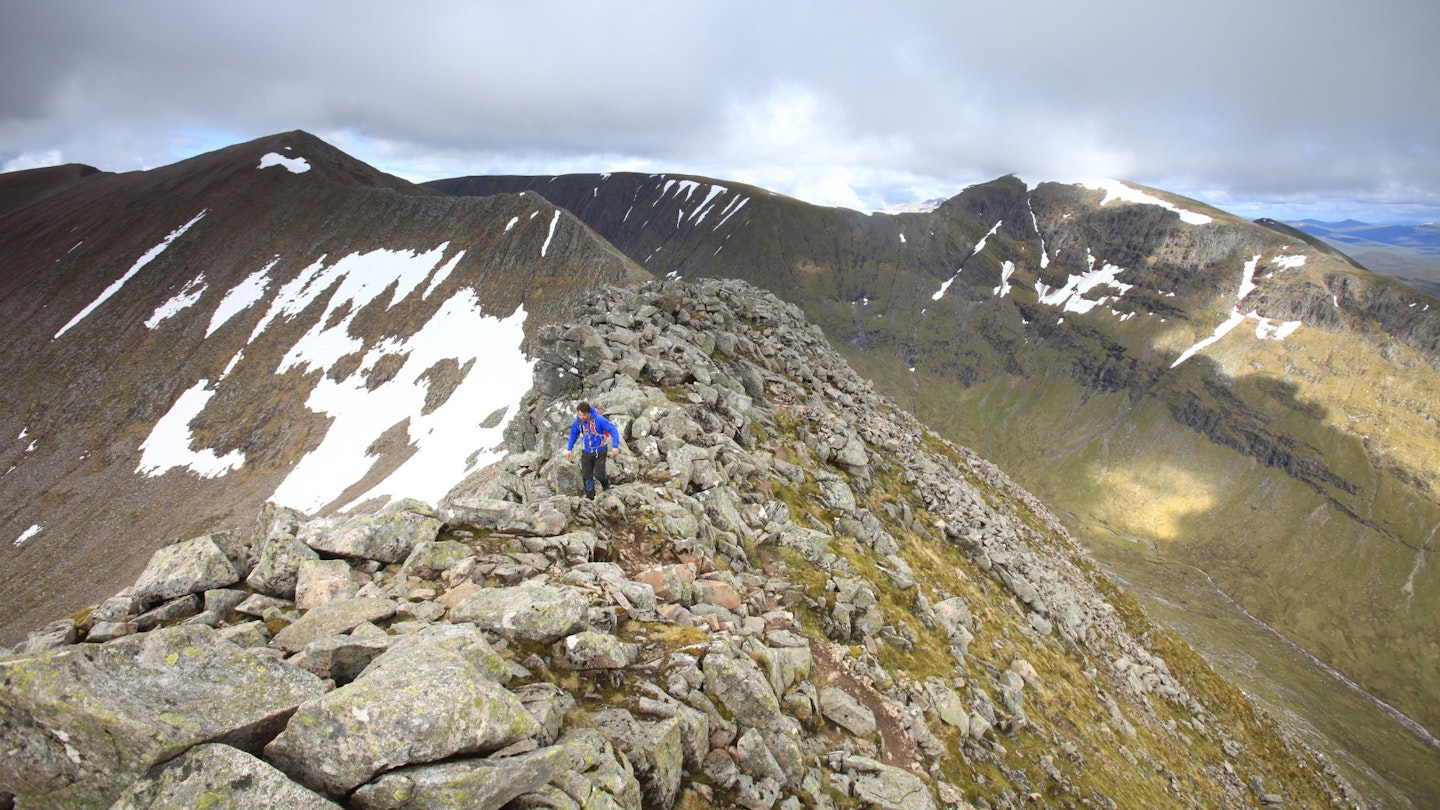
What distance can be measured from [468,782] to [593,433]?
461 inches

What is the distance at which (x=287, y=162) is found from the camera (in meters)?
173

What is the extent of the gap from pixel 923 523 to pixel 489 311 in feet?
281

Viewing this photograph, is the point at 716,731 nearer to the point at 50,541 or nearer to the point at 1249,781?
the point at 1249,781

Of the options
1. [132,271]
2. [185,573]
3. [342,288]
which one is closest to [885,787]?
[185,573]

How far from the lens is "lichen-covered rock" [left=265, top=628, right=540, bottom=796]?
7.02m

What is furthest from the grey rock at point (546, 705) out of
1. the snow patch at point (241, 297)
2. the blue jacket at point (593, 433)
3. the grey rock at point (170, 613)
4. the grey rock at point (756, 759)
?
the snow patch at point (241, 297)

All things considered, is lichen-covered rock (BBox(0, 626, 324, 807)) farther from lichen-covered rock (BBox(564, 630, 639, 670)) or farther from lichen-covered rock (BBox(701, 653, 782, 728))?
lichen-covered rock (BBox(701, 653, 782, 728))

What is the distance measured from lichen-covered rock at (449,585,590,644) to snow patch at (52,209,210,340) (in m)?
179

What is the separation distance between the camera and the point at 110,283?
141125 millimetres

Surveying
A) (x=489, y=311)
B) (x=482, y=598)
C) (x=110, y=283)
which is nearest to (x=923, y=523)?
(x=482, y=598)

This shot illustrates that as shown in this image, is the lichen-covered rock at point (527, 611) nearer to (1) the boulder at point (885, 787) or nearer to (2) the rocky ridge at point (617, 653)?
(2) the rocky ridge at point (617, 653)

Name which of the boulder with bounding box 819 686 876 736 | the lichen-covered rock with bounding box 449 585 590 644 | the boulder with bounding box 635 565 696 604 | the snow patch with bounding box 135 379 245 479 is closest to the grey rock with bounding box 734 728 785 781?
the boulder with bounding box 819 686 876 736

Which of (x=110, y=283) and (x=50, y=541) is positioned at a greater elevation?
(x=110, y=283)

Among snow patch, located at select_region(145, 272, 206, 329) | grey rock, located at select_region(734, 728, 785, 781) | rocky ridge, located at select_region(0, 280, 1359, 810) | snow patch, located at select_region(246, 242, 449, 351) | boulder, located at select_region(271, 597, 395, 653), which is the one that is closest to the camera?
rocky ridge, located at select_region(0, 280, 1359, 810)
